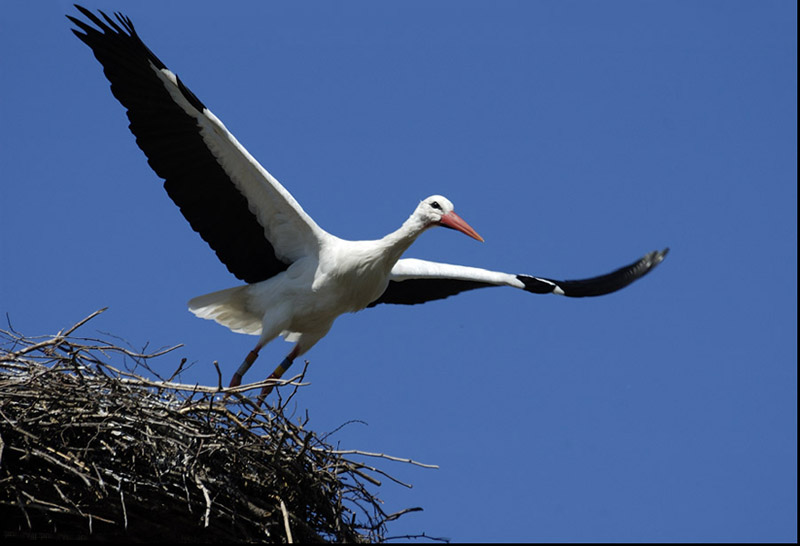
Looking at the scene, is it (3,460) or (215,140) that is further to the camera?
(215,140)

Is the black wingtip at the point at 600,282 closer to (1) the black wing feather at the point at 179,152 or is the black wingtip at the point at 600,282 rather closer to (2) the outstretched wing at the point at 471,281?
(2) the outstretched wing at the point at 471,281

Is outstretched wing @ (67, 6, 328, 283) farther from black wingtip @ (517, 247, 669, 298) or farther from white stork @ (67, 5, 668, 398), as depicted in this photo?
black wingtip @ (517, 247, 669, 298)

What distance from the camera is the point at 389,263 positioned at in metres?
5.98

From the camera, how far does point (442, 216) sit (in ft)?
19.6

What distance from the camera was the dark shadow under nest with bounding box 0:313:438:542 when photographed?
4.31 metres

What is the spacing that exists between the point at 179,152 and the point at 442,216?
150 cm

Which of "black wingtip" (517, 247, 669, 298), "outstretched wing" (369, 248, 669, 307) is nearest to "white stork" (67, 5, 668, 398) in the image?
"outstretched wing" (369, 248, 669, 307)

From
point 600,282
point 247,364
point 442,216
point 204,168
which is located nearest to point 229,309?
point 247,364

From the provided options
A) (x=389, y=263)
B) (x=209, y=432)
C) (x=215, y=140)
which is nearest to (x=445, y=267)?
(x=389, y=263)

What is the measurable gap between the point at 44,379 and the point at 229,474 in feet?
2.93

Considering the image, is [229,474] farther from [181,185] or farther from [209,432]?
[181,185]

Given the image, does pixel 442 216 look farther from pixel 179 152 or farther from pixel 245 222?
pixel 179 152

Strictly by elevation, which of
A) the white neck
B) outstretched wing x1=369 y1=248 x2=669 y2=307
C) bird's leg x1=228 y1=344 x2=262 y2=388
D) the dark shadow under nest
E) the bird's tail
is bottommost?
the dark shadow under nest

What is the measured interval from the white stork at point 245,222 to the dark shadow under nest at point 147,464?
4.17 ft
